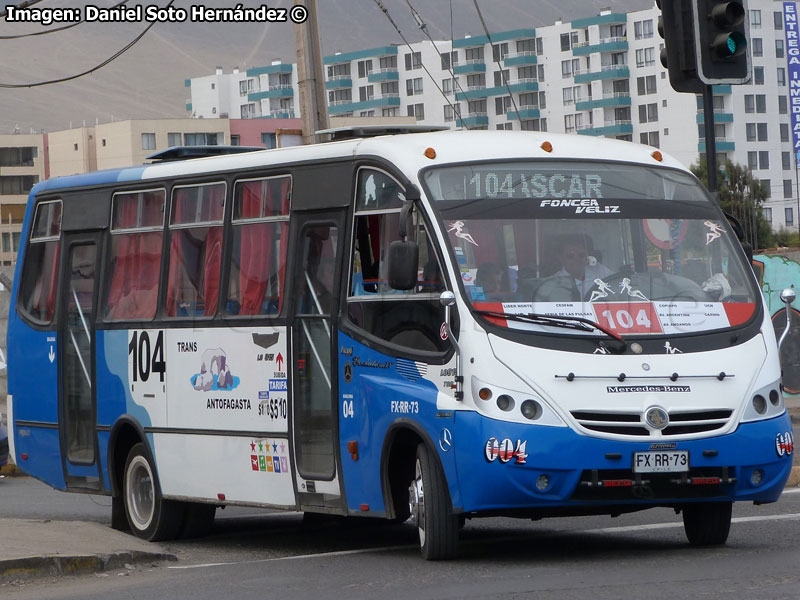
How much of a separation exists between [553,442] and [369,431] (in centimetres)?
166

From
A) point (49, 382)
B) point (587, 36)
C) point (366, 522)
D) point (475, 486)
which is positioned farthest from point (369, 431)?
point (587, 36)

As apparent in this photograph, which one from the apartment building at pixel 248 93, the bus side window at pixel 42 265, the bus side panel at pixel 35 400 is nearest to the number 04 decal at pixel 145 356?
the bus side panel at pixel 35 400

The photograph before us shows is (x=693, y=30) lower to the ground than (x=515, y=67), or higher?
lower

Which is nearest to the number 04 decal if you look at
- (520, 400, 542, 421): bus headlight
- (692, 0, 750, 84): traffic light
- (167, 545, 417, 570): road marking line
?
(167, 545, 417, 570): road marking line

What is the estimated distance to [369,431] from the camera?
11.2m

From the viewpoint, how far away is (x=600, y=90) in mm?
149500

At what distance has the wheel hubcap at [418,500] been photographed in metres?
10.7

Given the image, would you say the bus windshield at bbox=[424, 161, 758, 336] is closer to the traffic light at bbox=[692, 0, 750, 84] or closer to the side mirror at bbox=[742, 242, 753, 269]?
the side mirror at bbox=[742, 242, 753, 269]

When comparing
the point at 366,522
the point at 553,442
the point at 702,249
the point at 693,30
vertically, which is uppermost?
the point at 693,30

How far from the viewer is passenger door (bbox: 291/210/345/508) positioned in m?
11.8

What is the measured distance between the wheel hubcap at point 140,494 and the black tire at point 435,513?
4.18 m

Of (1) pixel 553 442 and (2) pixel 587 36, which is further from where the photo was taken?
(2) pixel 587 36

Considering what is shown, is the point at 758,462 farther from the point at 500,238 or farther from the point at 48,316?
the point at 48,316

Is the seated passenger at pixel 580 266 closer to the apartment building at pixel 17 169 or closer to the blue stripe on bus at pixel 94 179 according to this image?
the blue stripe on bus at pixel 94 179
